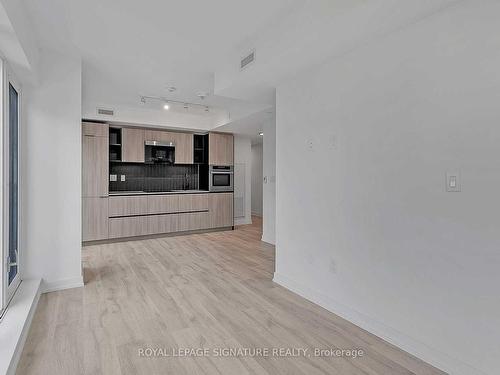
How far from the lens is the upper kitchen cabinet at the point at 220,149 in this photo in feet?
22.1

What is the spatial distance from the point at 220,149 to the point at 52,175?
409cm

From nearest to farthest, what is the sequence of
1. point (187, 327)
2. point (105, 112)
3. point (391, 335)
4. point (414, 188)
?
point (414, 188)
point (391, 335)
point (187, 327)
point (105, 112)

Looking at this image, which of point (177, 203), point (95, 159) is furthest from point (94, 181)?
point (177, 203)

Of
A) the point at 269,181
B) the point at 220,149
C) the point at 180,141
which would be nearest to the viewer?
the point at 269,181

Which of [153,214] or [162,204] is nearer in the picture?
[153,214]

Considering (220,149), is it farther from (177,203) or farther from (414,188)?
(414,188)

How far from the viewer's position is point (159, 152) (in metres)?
6.45

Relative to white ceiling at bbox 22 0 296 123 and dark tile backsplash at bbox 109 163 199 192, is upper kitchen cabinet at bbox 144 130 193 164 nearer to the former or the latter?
dark tile backsplash at bbox 109 163 199 192

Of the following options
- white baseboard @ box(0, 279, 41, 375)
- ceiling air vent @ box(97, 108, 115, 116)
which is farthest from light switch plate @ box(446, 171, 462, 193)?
ceiling air vent @ box(97, 108, 115, 116)

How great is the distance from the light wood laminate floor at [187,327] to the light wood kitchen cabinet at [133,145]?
255 cm

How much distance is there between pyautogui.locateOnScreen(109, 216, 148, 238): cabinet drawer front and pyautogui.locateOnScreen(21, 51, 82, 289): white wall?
232 cm

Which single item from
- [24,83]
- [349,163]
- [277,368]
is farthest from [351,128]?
[24,83]

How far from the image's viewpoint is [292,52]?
2.52 metres

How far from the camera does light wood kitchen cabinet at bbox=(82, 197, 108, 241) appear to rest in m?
5.25
